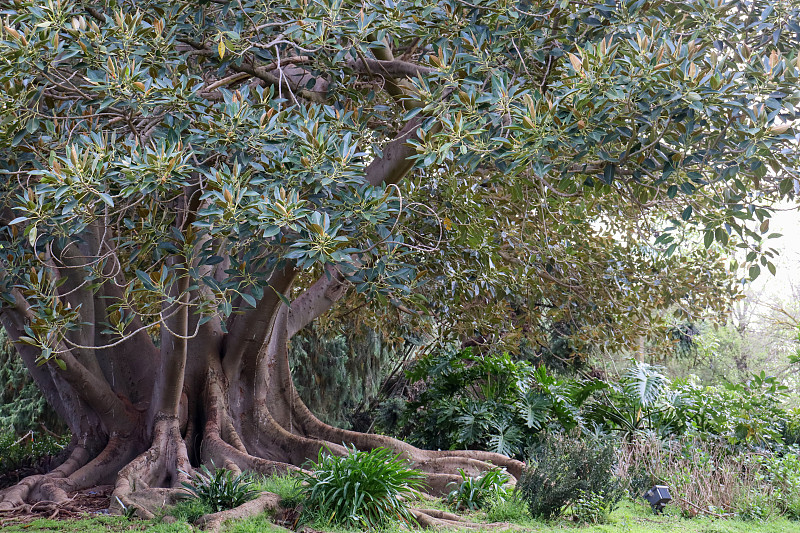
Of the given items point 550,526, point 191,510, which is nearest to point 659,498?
point 550,526

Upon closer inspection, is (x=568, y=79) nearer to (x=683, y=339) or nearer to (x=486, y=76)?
(x=486, y=76)

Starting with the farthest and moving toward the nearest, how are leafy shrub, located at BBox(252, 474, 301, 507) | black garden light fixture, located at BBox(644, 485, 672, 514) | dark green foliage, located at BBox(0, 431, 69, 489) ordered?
dark green foliage, located at BBox(0, 431, 69, 489)
black garden light fixture, located at BBox(644, 485, 672, 514)
leafy shrub, located at BBox(252, 474, 301, 507)

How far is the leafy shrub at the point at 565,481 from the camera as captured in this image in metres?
5.32

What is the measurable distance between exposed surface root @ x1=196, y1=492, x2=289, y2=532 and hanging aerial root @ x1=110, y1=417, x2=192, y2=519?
0.75 meters

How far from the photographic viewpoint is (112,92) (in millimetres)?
3555

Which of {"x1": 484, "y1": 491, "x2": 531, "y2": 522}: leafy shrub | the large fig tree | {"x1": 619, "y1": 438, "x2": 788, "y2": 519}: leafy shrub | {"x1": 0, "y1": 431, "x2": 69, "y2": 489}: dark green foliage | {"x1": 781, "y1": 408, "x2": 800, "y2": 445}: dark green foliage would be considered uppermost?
the large fig tree

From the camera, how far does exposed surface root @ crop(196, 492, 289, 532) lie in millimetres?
4535

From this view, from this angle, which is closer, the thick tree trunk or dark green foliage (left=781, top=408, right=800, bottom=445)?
the thick tree trunk

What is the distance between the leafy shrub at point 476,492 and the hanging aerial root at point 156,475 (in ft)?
8.31

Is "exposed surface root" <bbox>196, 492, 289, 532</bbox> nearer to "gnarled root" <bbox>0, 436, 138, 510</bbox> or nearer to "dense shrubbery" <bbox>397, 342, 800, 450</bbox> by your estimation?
"gnarled root" <bbox>0, 436, 138, 510</bbox>

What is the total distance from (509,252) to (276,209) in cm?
445

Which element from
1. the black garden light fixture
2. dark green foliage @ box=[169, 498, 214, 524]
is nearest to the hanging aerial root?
dark green foliage @ box=[169, 498, 214, 524]

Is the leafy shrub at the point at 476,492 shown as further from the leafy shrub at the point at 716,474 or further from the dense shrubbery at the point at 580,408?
the dense shrubbery at the point at 580,408

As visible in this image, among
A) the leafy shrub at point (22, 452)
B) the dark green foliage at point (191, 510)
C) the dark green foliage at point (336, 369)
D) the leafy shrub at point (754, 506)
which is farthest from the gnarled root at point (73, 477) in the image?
the leafy shrub at point (754, 506)
